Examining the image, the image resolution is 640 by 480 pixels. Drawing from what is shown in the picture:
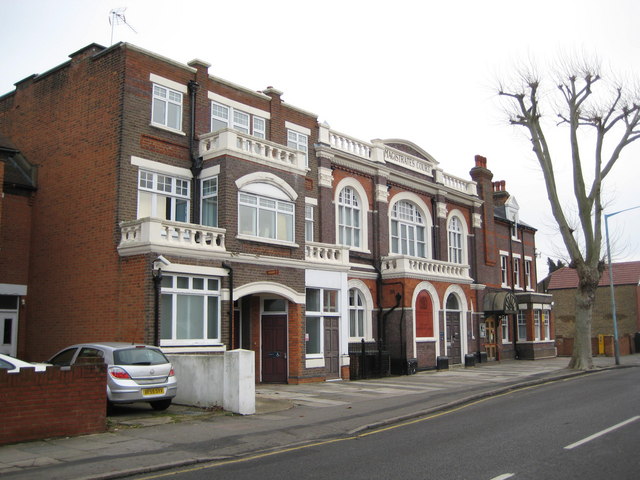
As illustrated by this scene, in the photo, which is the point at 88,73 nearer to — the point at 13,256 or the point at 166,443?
the point at 13,256

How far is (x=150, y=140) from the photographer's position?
66.9 feet

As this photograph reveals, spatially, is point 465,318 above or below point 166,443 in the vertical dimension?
above

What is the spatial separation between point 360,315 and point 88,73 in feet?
46.5

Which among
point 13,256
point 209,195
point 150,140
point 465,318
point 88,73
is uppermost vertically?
point 88,73

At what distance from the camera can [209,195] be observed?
20750mm

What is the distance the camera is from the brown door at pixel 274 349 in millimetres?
21594

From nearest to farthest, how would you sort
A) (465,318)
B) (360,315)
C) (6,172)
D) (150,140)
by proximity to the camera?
(150,140) < (6,172) < (360,315) < (465,318)

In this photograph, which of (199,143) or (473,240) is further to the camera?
(473,240)

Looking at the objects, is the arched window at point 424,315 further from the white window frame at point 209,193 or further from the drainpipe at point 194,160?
the drainpipe at point 194,160

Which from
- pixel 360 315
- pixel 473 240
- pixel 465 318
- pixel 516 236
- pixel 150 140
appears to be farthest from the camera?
pixel 516 236

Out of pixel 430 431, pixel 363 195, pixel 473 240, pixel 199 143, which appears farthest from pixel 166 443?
pixel 473 240

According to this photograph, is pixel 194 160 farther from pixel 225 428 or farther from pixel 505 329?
pixel 505 329

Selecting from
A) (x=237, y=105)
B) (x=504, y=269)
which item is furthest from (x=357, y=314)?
(x=504, y=269)

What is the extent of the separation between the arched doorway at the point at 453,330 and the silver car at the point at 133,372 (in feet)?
58.1
